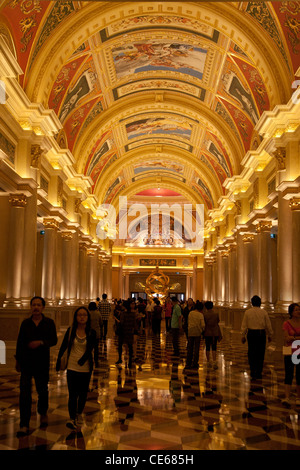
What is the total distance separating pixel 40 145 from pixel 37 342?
328 inches

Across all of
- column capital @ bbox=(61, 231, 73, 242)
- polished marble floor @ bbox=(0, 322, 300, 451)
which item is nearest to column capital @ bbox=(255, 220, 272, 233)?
polished marble floor @ bbox=(0, 322, 300, 451)

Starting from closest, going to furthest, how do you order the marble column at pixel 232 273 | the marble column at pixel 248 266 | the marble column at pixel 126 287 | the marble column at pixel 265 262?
1. the marble column at pixel 265 262
2. the marble column at pixel 248 266
3. the marble column at pixel 232 273
4. the marble column at pixel 126 287

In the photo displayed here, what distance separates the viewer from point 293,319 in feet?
A: 23.0

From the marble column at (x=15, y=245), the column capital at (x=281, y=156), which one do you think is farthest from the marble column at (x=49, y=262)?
the column capital at (x=281, y=156)

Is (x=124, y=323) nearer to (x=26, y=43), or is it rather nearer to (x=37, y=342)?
(x=37, y=342)

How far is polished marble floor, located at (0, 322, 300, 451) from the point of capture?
486cm

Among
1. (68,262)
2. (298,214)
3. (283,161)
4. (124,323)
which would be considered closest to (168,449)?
(124,323)

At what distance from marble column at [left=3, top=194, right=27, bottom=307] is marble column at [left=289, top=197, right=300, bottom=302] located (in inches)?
263

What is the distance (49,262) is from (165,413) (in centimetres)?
1046

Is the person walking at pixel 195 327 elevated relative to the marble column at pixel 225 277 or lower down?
lower down

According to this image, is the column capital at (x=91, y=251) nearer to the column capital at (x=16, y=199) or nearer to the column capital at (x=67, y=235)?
the column capital at (x=67, y=235)

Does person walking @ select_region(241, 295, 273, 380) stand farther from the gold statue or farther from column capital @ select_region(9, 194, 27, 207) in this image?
the gold statue

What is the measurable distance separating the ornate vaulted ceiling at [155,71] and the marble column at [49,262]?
3402 mm

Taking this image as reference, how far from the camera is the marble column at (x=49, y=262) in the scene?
15664 mm
